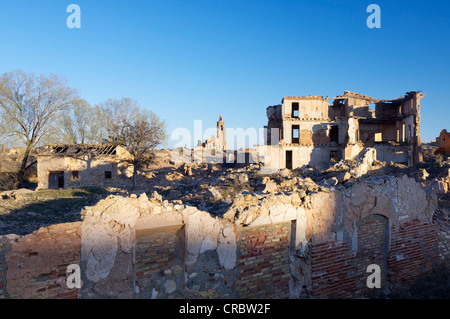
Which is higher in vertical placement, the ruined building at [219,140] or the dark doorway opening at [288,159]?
the ruined building at [219,140]

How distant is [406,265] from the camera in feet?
20.9

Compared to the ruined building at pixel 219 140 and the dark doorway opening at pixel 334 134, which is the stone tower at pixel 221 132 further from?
the dark doorway opening at pixel 334 134

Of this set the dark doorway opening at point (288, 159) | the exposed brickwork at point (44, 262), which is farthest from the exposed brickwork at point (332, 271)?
the dark doorway opening at point (288, 159)

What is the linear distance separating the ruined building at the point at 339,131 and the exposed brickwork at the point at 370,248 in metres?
20.0

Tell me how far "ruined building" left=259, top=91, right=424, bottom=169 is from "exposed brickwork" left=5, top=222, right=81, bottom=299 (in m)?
23.5

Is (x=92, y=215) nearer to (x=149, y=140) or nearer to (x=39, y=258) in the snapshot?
(x=39, y=258)

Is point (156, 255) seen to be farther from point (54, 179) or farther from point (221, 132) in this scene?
point (221, 132)

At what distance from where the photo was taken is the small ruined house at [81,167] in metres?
23.0

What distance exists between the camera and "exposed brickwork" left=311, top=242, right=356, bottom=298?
5.32 m

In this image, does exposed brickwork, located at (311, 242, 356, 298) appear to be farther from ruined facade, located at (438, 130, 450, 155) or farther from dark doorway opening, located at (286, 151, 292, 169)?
ruined facade, located at (438, 130, 450, 155)

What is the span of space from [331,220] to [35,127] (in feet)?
85.5

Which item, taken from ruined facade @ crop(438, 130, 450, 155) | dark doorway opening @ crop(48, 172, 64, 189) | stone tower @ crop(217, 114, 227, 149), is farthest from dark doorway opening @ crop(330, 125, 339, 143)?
dark doorway opening @ crop(48, 172, 64, 189)
